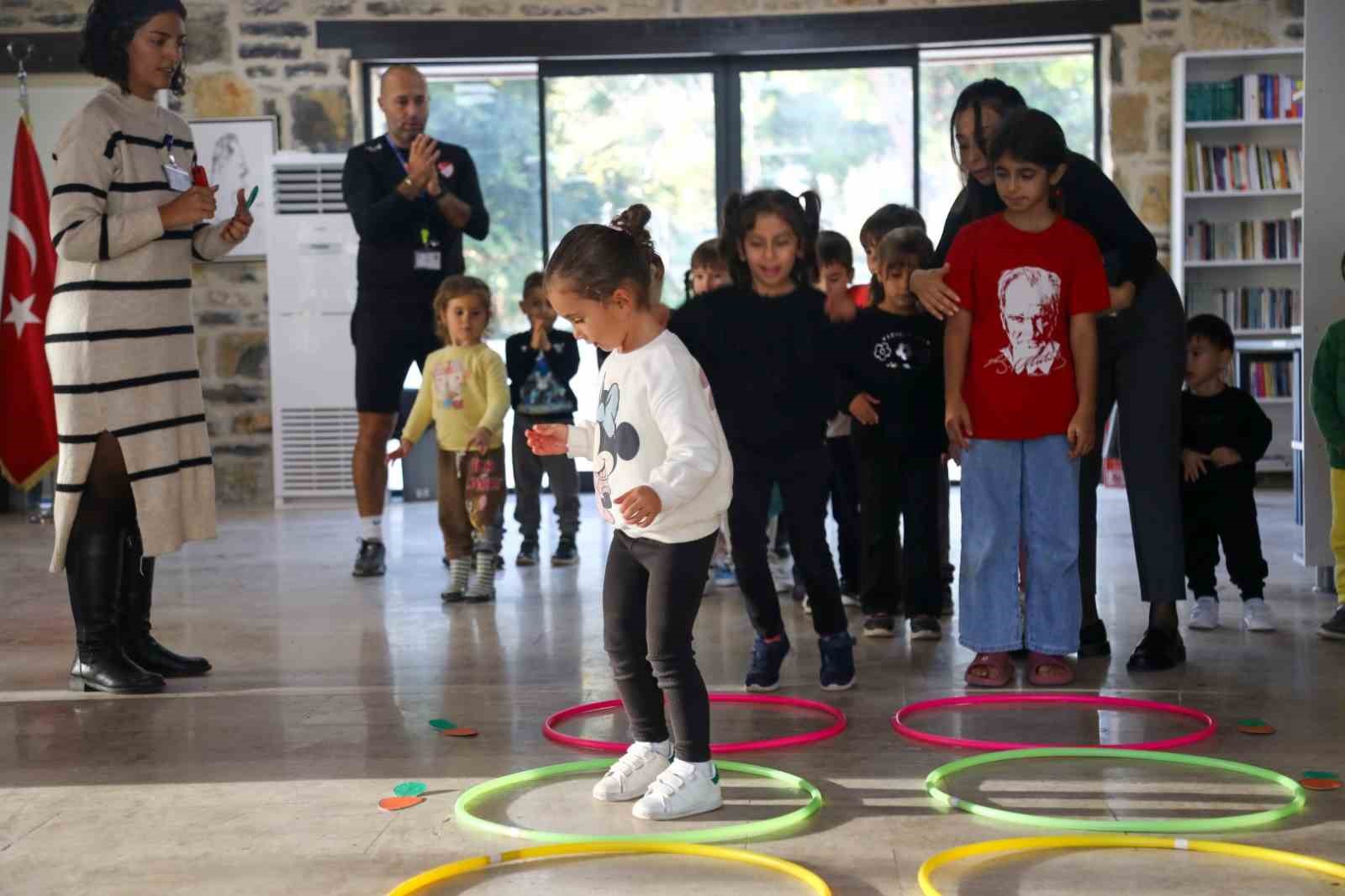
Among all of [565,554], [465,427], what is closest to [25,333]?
[565,554]

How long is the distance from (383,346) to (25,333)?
125 inches

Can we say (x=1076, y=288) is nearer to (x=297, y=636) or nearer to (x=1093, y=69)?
(x=297, y=636)

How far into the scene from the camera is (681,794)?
2.50 m

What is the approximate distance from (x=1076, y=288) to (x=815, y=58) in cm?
596

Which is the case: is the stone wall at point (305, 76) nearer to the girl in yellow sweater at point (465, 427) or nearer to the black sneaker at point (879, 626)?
the girl in yellow sweater at point (465, 427)

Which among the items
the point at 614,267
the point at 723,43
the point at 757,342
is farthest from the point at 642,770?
the point at 723,43

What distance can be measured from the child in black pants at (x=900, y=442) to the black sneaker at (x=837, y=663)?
635 mm

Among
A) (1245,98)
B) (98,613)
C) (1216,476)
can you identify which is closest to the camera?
(98,613)

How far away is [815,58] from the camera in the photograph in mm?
9023

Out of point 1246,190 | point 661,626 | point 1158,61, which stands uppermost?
point 1158,61

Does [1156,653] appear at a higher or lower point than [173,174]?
lower

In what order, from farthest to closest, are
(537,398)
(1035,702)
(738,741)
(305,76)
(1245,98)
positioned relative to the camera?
(305,76) → (1245,98) → (537,398) → (1035,702) → (738,741)

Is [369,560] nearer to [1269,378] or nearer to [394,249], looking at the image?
[394,249]

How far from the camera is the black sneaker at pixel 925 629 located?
13.4 ft
